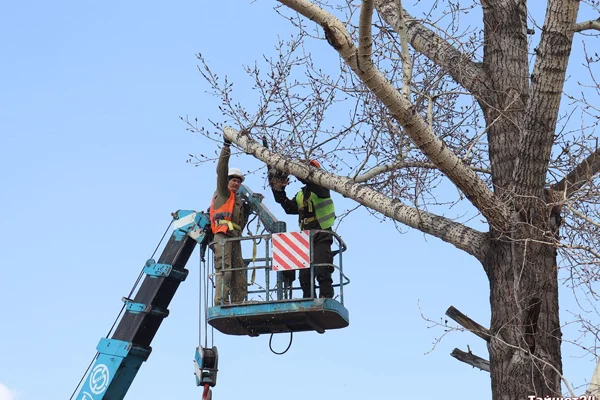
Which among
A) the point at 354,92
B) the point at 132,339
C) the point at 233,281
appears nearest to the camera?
the point at 354,92

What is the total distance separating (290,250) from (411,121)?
8.64 ft

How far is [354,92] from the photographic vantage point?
10922 mm

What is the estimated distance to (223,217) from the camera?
11.9 m

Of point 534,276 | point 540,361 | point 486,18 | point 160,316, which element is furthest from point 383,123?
point 160,316

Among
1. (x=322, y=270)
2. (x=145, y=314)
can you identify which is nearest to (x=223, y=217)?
(x=322, y=270)

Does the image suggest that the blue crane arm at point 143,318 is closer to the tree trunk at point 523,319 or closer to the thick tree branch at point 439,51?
the thick tree branch at point 439,51

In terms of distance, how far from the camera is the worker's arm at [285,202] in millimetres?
12125

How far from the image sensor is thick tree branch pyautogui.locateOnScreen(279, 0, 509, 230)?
863 centimetres

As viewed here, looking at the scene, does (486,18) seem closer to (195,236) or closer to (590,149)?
(590,149)

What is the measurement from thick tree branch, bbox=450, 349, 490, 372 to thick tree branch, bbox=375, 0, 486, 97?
287 centimetres

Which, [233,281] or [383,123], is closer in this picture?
[383,123]

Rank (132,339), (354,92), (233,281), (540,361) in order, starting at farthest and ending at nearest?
1. (132,339)
2. (233,281)
3. (354,92)
4. (540,361)

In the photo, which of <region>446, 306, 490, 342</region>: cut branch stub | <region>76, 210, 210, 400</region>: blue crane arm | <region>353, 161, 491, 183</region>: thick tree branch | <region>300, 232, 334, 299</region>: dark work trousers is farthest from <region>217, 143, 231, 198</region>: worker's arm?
<region>446, 306, 490, 342</region>: cut branch stub

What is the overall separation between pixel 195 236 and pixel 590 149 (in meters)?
5.33
